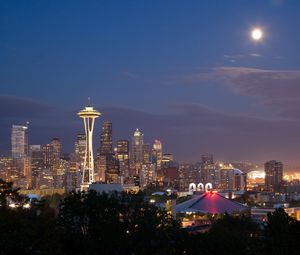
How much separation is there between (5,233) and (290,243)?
35.9 ft

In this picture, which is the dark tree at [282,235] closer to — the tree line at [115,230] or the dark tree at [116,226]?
the tree line at [115,230]

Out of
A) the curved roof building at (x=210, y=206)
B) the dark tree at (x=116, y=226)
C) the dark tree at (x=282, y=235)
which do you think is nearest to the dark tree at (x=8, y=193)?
the dark tree at (x=116, y=226)

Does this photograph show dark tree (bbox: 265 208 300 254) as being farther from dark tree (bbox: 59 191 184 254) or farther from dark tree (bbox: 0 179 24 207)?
dark tree (bbox: 0 179 24 207)

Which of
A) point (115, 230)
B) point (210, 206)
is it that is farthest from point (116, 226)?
point (210, 206)

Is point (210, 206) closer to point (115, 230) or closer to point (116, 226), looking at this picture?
point (116, 226)

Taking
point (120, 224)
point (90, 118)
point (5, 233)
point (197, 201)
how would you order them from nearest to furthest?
point (5, 233), point (120, 224), point (197, 201), point (90, 118)

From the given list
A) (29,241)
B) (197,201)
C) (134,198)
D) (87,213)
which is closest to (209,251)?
(134,198)

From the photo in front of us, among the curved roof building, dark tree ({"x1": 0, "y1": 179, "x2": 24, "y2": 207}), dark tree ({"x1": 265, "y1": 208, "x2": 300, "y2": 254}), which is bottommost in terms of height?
the curved roof building

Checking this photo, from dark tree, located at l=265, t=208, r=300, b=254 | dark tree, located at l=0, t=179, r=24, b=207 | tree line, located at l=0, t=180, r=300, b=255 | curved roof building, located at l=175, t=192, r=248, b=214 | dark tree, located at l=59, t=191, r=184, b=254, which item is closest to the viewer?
tree line, located at l=0, t=180, r=300, b=255

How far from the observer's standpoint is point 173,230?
27844 millimetres

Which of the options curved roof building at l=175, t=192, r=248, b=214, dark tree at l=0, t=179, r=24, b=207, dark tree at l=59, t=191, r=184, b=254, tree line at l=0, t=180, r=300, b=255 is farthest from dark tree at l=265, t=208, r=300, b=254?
curved roof building at l=175, t=192, r=248, b=214

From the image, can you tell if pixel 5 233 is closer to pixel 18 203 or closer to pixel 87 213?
pixel 18 203

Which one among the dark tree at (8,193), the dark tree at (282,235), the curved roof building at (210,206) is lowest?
the curved roof building at (210,206)

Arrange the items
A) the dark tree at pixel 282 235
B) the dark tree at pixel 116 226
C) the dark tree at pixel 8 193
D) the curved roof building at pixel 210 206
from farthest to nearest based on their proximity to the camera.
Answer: the curved roof building at pixel 210 206 → the dark tree at pixel 116 226 → the dark tree at pixel 282 235 → the dark tree at pixel 8 193
